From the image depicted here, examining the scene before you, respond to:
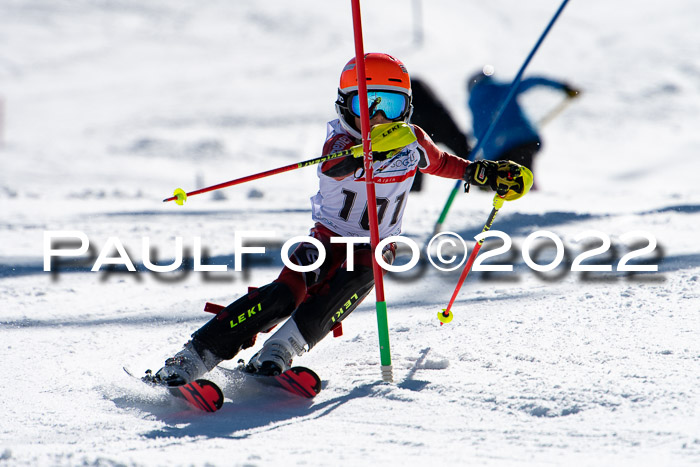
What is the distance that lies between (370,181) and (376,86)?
44 centimetres

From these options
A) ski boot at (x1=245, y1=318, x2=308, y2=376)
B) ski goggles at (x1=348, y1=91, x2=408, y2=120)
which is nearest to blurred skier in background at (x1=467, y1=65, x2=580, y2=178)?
ski goggles at (x1=348, y1=91, x2=408, y2=120)

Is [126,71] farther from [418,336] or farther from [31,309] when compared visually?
[418,336]

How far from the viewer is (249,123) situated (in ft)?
49.9

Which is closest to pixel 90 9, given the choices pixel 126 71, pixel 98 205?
pixel 126 71

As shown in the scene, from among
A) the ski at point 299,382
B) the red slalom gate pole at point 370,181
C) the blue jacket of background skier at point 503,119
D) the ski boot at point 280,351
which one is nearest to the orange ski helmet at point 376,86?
the red slalom gate pole at point 370,181

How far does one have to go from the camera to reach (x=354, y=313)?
409 cm

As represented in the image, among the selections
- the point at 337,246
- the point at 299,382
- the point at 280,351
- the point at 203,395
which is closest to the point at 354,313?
the point at 337,246

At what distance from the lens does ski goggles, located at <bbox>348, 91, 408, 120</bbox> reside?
10.1 feet

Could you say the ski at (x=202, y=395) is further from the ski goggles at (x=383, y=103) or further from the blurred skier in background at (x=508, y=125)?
the blurred skier in background at (x=508, y=125)

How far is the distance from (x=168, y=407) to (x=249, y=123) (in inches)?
505

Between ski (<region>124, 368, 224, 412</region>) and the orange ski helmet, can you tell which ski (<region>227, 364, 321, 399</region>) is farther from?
the orange ski helmet

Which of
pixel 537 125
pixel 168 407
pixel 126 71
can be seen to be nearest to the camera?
pixel 168 407

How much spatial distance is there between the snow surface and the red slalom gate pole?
0.13m

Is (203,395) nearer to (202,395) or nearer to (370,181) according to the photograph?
(202,395)
